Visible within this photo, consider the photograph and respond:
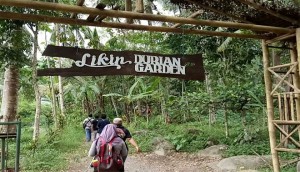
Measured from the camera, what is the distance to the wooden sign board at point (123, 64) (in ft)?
11.8

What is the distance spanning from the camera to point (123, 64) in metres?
3.90

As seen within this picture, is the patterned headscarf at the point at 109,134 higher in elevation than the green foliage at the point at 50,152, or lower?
higher

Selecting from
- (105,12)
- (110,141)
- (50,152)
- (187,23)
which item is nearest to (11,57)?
(50,152)

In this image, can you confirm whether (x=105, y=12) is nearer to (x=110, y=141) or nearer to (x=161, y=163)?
(x=110, y=141)

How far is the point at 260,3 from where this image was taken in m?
4.15

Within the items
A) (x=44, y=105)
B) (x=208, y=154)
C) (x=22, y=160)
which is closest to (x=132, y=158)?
(x=208, y=154)

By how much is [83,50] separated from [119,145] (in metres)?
1.26

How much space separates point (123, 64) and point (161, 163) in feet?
15.5

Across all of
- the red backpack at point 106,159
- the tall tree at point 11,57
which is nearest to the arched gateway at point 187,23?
the red backpack at point 106,159

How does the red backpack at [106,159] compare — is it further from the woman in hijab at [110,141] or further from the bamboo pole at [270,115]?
the bamboo pole at [270,115]

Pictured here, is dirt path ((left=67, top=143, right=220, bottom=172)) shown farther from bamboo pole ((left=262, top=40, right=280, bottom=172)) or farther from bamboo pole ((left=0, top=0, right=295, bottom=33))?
bamboo pole ((left=0, top=0, right=295, bottom=33))

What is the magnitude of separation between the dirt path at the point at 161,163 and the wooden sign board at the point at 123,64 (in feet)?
11.6

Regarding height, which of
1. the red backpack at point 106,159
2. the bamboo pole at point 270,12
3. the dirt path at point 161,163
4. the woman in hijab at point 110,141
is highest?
the bamboo pole at point 270,12

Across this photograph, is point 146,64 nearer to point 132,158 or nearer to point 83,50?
point 83,50
